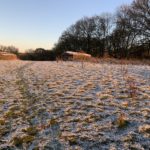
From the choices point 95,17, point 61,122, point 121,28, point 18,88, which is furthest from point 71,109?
point 95,17

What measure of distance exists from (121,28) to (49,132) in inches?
2141

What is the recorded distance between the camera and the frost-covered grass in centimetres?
730

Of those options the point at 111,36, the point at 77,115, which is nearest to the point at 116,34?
the point at 111,36

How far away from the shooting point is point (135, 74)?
16.0 meters

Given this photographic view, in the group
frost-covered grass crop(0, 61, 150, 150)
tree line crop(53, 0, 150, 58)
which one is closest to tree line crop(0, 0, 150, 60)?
tree line crop(53, 0, 150, 58)

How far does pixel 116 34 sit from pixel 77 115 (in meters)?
55.4

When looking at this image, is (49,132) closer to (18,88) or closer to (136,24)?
(18,88)

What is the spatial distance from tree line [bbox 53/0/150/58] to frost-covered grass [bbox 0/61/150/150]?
35992 millimetres

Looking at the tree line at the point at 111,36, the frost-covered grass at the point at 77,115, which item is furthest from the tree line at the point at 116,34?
the frost-covered grass at the point at 77,115

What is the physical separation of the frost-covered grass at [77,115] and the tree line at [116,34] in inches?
1417

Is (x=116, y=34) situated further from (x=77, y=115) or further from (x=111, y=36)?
(x=77, y=115)

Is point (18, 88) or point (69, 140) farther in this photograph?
point (18, 88)

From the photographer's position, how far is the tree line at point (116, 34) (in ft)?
164

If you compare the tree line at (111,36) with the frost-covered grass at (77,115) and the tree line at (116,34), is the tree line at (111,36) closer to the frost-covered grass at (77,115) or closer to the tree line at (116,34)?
the tree line at (116,34)
